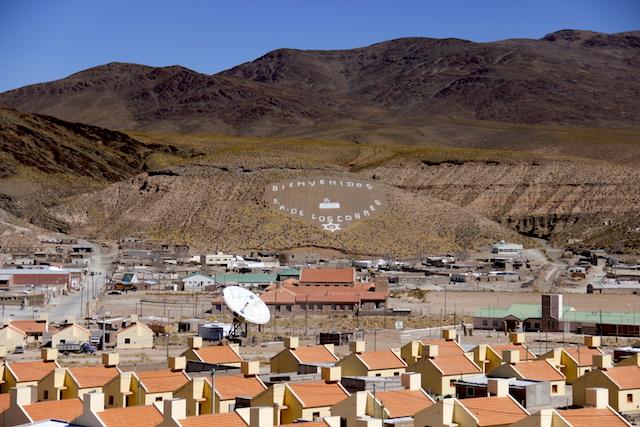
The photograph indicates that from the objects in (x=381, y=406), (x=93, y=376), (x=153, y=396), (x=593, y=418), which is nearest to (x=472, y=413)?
(x=381, y=406)

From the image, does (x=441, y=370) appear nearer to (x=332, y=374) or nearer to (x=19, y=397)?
(x=332, y=374)

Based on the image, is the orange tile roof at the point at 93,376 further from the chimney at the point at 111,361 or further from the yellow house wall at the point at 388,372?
the yellow house wall at the point at 388,372

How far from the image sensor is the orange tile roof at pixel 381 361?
41.0 metres

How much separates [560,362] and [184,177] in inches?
4707

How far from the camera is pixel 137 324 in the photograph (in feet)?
212

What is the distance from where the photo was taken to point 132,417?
27.9 m

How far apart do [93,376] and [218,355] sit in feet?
25.0

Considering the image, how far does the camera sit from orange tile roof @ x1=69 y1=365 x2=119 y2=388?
1427 inches

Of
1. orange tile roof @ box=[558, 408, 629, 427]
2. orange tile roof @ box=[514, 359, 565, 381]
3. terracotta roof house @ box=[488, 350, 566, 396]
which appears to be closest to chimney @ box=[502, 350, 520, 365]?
terracotta roof house @ box=[488, 350, 566, 396]

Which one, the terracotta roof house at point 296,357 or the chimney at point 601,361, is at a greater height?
the chimney at point 601,361

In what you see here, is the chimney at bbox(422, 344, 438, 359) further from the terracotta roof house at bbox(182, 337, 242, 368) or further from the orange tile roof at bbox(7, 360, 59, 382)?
the orange tile roof at bbox(7, 360, 59, 382)

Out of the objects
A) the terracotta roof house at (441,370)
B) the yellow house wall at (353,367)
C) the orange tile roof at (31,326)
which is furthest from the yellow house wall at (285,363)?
the orange tile roof at (31,326)

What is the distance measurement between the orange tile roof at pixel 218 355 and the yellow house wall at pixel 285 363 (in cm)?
112

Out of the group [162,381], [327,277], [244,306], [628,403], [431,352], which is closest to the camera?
[628,403]
